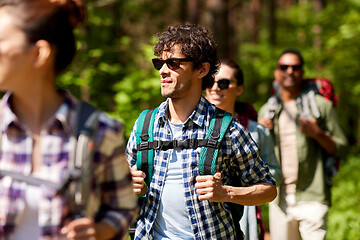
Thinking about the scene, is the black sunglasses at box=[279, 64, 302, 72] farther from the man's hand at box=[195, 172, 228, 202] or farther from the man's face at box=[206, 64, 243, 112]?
the man's hand at box=[195, 172, 228, 202]

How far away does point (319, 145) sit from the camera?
5.57 meters

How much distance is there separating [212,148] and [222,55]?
24.5 feet

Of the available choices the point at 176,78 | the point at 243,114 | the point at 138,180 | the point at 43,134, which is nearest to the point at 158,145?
the point at 138,180

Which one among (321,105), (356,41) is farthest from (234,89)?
(356,41)

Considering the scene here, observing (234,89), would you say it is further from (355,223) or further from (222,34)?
(222,34)

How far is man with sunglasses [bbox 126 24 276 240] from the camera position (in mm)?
3072

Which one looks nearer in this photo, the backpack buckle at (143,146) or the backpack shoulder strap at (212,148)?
the backpack shoulder strap at (212,148)

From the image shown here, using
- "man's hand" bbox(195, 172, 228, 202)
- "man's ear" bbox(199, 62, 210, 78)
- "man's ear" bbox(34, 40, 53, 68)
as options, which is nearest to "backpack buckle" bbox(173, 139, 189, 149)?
"man's hand" bbox(195, 172, 228, 202)

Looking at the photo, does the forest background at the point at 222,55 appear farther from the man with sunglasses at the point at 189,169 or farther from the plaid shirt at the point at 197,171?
the plaid shirt at the point at 197,171

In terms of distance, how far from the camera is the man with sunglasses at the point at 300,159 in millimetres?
5438

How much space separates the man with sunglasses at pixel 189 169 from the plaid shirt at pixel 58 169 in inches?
35.7

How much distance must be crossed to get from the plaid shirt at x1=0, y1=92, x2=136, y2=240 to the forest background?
6.59 feet

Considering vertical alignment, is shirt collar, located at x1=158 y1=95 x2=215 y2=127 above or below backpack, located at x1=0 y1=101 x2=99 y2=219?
above

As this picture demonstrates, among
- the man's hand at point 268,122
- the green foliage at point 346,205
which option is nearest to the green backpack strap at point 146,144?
the man's hand at point 268,122
